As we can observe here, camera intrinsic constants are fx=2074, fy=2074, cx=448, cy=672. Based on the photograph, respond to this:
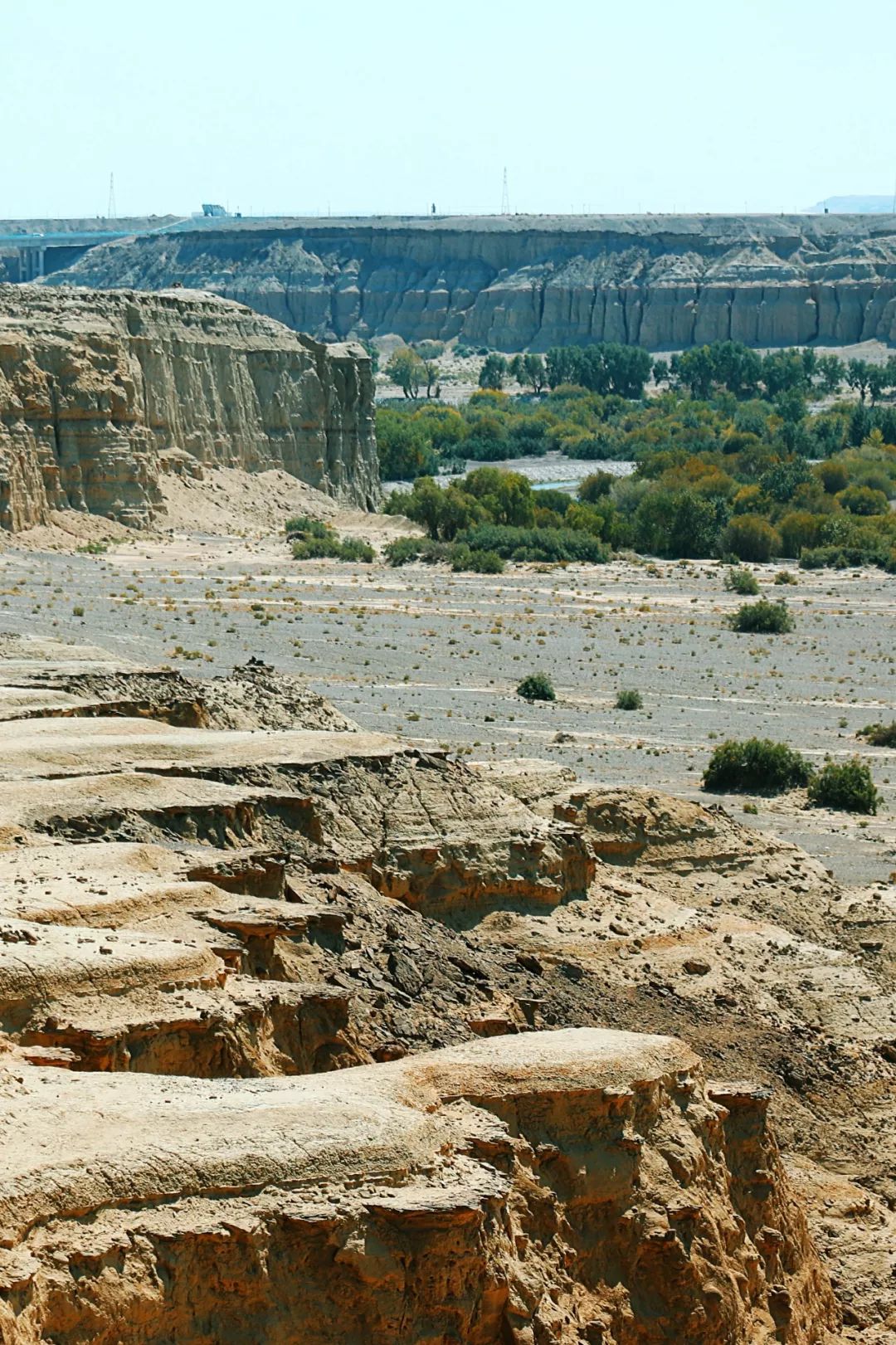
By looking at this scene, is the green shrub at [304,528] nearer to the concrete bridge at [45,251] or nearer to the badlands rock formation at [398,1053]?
the badlands rock formation at [398,1053]

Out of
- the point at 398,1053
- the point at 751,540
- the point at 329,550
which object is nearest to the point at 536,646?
the point at 329,550

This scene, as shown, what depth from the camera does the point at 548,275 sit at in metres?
153

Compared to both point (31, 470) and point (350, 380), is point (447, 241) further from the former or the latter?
point (31, 470)

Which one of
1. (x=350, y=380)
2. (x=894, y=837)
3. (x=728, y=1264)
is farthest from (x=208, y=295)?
(x=728, y=1264)

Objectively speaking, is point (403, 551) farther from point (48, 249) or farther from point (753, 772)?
point (48, 249)

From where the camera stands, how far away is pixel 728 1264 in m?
10.9

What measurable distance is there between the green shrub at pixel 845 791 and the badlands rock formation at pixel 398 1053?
6.94m

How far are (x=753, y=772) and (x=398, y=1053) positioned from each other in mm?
17246

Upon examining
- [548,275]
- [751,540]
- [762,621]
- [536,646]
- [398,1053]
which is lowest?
[536,646]

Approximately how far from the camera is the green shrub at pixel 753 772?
29.2 meters

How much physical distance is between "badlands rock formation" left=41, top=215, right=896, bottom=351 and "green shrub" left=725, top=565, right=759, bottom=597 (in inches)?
3342

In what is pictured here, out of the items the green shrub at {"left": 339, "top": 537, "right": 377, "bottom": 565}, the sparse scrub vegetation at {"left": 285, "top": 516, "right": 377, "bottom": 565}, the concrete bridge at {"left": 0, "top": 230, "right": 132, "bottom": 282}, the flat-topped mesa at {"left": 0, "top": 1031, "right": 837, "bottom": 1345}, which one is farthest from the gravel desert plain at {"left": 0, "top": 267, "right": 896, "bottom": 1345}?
the concrete bridge at {"left": 0, "top": 230, "right": 132, "bottom": 282}

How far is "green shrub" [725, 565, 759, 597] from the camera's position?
54.0m

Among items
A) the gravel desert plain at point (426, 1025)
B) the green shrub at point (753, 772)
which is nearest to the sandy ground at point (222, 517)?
the gravel desert plain at point (426, 1025)
